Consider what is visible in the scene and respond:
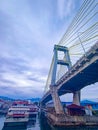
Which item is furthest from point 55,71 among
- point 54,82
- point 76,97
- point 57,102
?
point 76,97

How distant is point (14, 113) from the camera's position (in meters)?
30.2

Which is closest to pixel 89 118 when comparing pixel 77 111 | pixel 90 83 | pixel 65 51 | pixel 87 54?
pixel 77 111

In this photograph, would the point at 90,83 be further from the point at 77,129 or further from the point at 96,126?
the point at 77,129

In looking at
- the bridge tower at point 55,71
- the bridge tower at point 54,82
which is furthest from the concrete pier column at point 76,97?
the bridge tower at point 55,71

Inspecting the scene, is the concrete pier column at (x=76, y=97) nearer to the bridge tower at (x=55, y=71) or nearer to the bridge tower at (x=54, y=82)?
the bridge tower at (x=54, y=82)

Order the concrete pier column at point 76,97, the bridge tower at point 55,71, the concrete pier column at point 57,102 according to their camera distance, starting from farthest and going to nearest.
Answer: the concrete pier column at point 76,97 < the bridge tower at point 55,71 < the concrete pier column at point 57,102

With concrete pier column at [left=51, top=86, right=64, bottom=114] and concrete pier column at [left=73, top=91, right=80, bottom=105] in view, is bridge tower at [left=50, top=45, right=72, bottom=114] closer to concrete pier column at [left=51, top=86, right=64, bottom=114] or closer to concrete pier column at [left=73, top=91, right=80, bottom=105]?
concrete pier column at [left=51, top=86, right=64, bottom=114]

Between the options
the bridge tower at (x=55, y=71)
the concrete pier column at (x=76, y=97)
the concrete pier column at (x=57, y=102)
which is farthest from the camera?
the concrete pier column at (x=76, y=97)

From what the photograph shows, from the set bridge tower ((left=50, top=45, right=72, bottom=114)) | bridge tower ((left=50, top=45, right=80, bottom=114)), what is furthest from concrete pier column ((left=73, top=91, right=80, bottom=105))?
bridge tower ((left=50, top=45, right=72, bottom=114))

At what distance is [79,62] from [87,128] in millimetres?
12089

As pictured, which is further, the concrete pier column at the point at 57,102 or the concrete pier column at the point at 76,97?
the concrete pier column at the point at 76,97

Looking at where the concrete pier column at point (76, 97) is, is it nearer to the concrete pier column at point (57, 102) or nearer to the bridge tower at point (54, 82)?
the bridge tower at point (54, 82)

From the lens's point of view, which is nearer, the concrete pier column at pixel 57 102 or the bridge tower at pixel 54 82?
the concrete pier column at pixel 57 102

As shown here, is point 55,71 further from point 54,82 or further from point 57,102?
point 57,102
